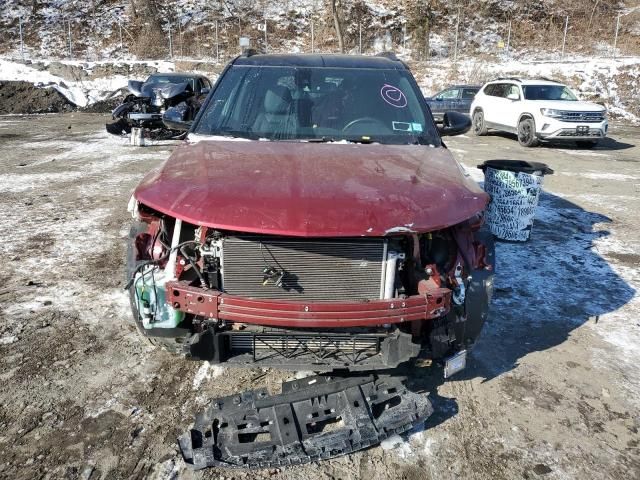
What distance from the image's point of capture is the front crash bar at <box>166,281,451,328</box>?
2.41 m

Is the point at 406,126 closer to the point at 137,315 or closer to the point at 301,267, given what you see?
the point at 301,267

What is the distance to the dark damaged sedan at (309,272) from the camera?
2.42m

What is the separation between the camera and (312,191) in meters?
2.51

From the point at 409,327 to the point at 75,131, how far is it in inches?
589

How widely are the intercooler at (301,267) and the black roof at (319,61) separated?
223 cm

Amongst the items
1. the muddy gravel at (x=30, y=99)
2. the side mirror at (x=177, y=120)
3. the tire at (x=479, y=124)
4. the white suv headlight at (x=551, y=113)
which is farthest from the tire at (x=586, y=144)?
the muddy gravel at (x=30, y=99)

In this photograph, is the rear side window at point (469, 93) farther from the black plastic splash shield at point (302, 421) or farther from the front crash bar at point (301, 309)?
the front crash bar at point (301, 309)

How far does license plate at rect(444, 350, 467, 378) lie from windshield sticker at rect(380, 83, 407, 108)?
6.58ft

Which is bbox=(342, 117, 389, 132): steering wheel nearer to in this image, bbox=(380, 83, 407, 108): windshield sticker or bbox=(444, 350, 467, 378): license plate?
bbox=(380, 83, 407, 108): windshield sticker

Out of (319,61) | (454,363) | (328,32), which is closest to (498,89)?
(319,61)

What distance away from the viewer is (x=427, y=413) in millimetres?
2730

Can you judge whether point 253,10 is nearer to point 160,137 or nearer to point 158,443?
point 160,137

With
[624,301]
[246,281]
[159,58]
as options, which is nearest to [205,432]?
[246,281]

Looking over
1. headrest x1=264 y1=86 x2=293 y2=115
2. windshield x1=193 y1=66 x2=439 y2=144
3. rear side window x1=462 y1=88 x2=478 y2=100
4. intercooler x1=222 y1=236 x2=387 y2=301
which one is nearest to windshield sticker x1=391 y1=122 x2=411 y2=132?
windshield x1=193 y1=66 x2=439 y2=144
